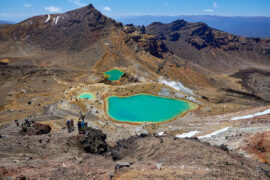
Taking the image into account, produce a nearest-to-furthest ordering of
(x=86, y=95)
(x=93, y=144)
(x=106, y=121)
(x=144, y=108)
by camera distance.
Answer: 1. (x=93, y=144)
2. (x=106, y=121)
3. (x=144, y=108)
4. (x=86, y=95)

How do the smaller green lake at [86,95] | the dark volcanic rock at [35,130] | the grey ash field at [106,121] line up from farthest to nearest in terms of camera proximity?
the smaller green lake at [86,95] → the dark volcanic rock at [35,130] → the grey ash field at [106,121]

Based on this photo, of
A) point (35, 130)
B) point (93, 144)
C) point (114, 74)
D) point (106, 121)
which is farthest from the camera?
point (114, 74)

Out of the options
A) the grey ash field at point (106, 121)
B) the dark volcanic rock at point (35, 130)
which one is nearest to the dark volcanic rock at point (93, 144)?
the grey ash field at point (106, 121)

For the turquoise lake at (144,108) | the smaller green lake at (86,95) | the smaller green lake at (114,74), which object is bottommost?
the turquoise lake at (144,108)

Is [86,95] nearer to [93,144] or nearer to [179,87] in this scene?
[93,144]

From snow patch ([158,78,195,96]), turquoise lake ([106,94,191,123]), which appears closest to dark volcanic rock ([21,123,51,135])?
turquoise lake ([106,94,191,123])

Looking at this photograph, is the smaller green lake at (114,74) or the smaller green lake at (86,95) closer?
the smaller green lake at (86,95)

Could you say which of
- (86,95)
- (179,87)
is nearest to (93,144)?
(86,95)

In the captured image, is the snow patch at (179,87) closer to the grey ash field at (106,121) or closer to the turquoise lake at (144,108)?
the grey ash field at (106,121)
